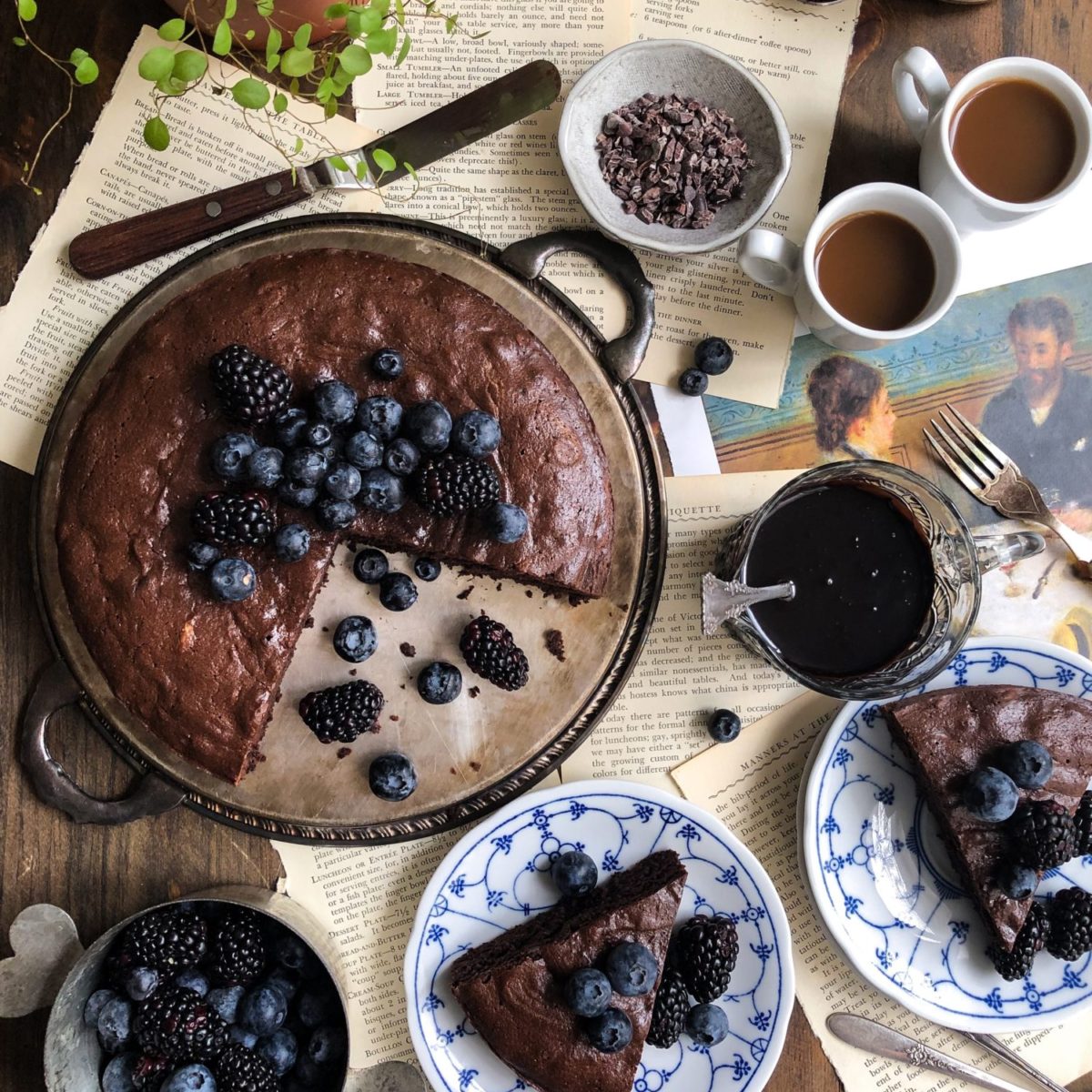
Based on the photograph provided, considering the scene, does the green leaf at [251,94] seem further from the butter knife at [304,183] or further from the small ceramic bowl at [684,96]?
the small ceramic bowl at [684,96]

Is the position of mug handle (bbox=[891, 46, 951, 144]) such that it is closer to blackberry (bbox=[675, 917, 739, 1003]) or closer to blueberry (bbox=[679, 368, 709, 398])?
blueberry (bbox=[679, 368, 709, 398])

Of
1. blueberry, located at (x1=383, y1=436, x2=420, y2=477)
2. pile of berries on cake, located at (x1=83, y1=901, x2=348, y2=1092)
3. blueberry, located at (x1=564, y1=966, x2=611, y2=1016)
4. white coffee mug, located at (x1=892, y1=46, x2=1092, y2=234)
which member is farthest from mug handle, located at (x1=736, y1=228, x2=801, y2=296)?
pile of berries on cake, located at (x1=83, y1=901, x2=348, y2=1092)

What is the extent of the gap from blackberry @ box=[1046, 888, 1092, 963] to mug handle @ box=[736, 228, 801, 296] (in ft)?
5.21

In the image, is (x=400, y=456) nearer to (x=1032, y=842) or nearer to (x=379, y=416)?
(x=379, y=416)

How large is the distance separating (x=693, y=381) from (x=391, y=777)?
3.87 feet

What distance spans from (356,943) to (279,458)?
3.91ft

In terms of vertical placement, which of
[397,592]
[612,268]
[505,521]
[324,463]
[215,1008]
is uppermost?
[612,268]

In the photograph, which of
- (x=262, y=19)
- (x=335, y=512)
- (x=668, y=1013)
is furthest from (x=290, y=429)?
(x=668, y=1013)

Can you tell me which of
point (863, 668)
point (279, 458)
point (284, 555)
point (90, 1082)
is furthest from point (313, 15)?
point (90, 1082)

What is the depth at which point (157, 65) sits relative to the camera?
1.76m

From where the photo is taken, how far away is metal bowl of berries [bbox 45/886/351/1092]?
2158 millimetres

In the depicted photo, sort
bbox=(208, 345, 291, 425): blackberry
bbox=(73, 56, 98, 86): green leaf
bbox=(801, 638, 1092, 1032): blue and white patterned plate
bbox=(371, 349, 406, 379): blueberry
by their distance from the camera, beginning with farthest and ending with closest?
bbox=(801, 638, 1092, 1032): blue and white patterned plate, bbox=(371, 349, 406, 379): blueberry, bbox=(208, 345, 291, 425): blackberry, bbox=(73, 56, 98, 86): green leaf

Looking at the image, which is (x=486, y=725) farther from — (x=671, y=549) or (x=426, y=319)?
(x=426, y=319)

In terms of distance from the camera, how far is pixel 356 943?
7.78 feet
